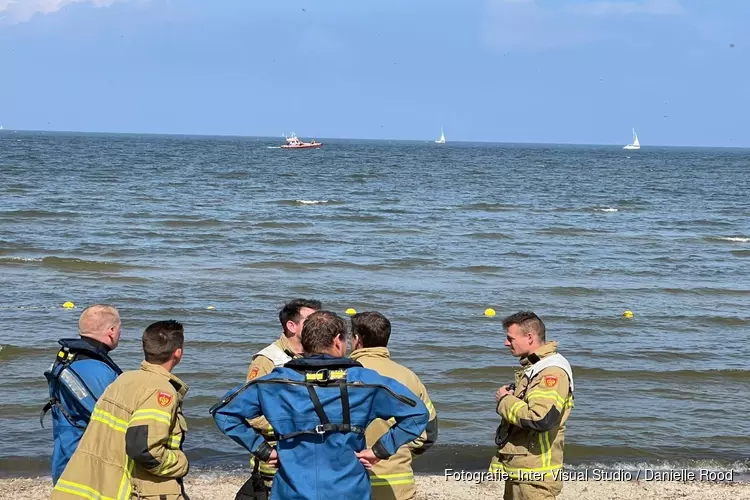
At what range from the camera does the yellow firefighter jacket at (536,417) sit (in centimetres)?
477

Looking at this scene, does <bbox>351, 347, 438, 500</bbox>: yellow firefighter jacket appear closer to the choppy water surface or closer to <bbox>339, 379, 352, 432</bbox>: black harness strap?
<bbox>339, 379, 352, 432</bbox>: black harness strap

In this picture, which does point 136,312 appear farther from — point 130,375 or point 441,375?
point 130,375

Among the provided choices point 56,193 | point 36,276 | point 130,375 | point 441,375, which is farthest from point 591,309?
point 56,193

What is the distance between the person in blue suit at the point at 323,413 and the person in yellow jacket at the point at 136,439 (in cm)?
32

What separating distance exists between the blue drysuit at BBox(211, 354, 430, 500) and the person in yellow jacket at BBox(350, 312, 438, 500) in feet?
1.97

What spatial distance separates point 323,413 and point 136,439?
34.2 inches

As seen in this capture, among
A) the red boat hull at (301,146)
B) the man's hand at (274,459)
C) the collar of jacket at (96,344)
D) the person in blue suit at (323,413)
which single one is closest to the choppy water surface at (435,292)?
the collar of jacket at (96,344)

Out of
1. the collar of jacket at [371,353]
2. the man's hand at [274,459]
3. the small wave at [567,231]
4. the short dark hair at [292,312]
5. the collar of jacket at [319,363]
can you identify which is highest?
the short dark hair at [292,312]

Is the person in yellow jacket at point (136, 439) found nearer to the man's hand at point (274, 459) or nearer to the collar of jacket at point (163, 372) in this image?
the collar of jacket at point (163, 372)

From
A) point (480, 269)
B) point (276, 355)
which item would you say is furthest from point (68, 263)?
point (276, 355)

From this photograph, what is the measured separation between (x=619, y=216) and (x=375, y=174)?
3018 centimetres

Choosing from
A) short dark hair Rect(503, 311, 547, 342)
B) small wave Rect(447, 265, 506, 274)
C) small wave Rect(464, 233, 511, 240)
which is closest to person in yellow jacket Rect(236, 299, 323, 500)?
short dark hair Rect(503, 311, 547, 342)

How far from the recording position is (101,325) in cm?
471

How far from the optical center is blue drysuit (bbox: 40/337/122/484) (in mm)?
4559
